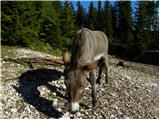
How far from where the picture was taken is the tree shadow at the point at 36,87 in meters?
12.7

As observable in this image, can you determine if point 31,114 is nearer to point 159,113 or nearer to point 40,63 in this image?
point 159,113

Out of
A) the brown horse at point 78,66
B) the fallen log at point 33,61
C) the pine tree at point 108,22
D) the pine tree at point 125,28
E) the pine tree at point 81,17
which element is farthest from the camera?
the pine tree at point 81,17

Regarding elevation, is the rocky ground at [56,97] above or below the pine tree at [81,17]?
above

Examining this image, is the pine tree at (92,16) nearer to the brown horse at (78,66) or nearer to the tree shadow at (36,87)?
the tree shadow at (36,87)

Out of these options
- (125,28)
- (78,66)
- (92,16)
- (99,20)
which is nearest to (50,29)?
(78,66)

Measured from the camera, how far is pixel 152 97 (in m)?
16.1

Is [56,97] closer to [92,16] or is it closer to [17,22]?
[17,22]

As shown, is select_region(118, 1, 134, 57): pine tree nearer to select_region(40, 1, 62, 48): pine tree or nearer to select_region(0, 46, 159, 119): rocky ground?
select_region(40, 1, 62, 48): pine tree

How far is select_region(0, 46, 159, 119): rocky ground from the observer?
41.5 feet

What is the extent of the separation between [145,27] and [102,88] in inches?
1858

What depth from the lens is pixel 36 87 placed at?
1460 centimetres

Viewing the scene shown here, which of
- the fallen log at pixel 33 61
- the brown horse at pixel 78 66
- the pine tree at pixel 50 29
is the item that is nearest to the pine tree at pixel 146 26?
the pine tree at pixel 50 29

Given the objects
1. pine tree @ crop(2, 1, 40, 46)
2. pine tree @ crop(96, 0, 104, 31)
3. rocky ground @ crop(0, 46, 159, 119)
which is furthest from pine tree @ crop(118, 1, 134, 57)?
rocky ground @ crop(0, 46, 159, 119)

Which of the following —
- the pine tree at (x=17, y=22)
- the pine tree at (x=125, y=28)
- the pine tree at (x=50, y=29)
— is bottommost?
the pine tree at (x=125, y=28)
